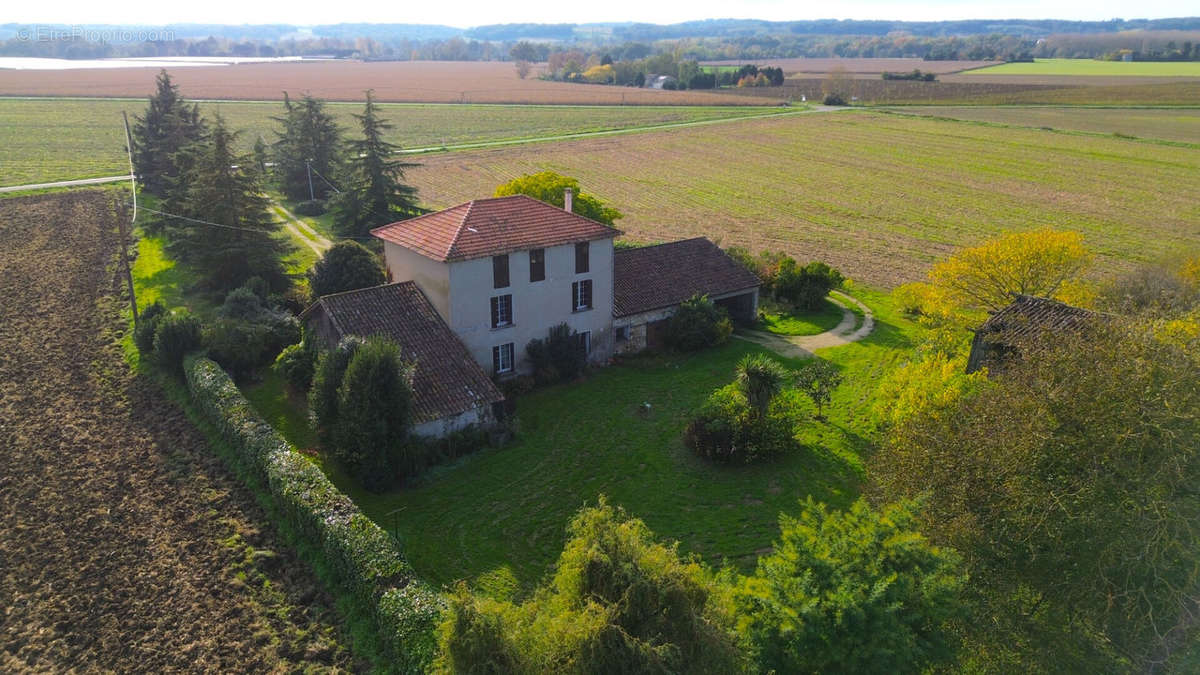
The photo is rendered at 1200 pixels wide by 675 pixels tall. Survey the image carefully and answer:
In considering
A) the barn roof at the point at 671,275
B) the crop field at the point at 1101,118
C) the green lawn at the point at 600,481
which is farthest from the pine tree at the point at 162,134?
the crop field at the point at 1101,118

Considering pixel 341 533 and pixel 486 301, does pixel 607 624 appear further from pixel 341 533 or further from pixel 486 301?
pixel 486 301

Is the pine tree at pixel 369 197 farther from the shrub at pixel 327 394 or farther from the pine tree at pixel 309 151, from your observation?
the shrub at pixel 327 394

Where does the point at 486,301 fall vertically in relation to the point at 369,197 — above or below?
below

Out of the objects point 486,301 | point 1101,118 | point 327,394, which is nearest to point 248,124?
point 486,301

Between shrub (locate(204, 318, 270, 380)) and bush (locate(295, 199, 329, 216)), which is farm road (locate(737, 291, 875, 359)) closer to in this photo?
shrub (locate(204, 318, 270, 380))

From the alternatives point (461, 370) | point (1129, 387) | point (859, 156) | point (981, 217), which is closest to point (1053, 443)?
point (1129, 387)
